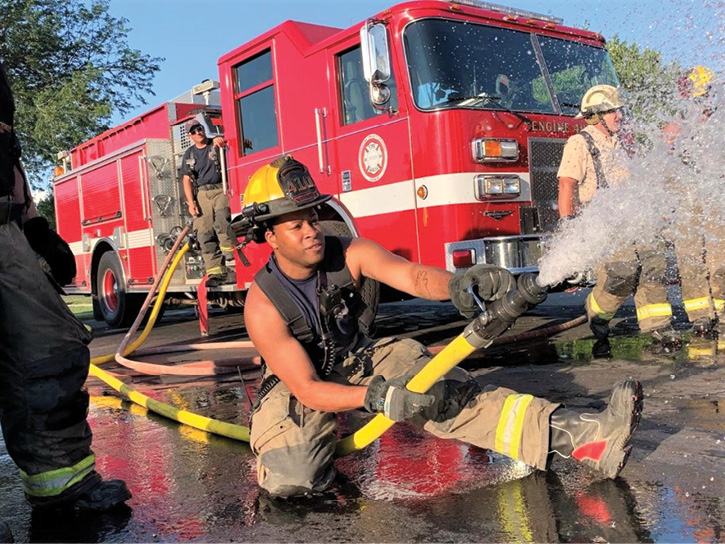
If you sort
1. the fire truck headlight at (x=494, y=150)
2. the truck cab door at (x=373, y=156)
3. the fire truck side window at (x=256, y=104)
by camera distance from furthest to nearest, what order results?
the fire truck side window at (x=256, y=104)
the truck cab door at (x=373, y=156)
the fire truck headlight at (x=494, y=150)

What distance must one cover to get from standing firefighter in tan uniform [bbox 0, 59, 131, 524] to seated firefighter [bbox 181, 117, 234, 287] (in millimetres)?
4981

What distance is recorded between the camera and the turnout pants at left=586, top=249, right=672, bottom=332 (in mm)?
5098

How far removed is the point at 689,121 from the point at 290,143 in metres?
3.39

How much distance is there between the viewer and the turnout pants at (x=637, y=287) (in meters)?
5.10

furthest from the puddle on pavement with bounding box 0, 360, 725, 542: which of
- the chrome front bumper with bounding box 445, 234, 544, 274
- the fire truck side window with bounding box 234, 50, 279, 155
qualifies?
the fire truck side window with bounding box 234, 50, 279, 155

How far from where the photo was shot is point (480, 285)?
8.38ft

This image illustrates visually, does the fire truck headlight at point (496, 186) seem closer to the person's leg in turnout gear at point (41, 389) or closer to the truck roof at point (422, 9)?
the truck roof at point (422, 9)

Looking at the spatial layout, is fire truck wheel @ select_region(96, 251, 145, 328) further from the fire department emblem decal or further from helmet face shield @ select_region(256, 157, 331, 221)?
helmet face shield @ select_region(256, 157, 331, 221)

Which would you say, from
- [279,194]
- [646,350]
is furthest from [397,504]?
[646,350]

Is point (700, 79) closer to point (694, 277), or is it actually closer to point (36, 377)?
point (694, 277)

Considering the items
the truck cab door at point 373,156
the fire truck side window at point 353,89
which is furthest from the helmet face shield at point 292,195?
the fire truck side window at point 353,89

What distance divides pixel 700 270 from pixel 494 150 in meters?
1.74

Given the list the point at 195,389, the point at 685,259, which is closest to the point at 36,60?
the point at 195,389

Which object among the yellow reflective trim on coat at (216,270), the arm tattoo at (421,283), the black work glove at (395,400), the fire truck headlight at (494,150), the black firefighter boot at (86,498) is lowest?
the black firefighter boot at (86,498)
